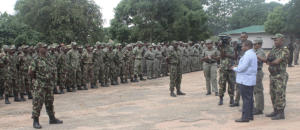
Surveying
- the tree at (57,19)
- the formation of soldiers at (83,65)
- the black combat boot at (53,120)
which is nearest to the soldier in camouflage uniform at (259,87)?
the formation of soldiers at (83,65)

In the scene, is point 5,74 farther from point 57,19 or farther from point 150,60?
point 57,19

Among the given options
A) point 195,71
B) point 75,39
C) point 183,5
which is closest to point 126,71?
point 195,71

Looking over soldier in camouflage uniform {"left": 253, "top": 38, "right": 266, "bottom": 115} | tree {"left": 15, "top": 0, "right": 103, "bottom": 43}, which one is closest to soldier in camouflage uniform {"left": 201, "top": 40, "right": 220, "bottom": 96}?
soldier in camouflage uniform {"left": 253, "top": 38, "right": 266, "bottom": 115}

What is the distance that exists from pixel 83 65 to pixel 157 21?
18.4 meters

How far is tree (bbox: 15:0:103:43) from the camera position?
2008 cm

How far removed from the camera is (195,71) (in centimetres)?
1988

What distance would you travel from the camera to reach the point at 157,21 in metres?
30.2

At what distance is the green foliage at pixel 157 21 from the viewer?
29594 mm

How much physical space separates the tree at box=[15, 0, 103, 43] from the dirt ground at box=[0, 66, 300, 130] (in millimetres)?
9879

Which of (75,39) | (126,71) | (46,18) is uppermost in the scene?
(46,18)

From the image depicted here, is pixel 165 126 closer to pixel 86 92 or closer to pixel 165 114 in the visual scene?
pixel 165 114

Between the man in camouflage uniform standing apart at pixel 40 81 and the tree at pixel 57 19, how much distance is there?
13721mm

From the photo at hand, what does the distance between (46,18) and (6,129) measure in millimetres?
14975

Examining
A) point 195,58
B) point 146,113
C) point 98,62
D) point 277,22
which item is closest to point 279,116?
point 146,113
